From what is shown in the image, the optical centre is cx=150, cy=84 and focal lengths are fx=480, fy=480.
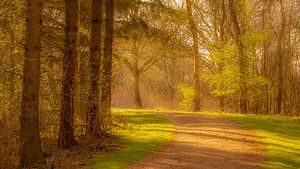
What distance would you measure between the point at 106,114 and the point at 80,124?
891 mm

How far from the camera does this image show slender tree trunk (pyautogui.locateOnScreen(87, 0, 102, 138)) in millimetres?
14633

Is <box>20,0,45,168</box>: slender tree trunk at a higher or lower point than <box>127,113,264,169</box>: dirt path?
higher

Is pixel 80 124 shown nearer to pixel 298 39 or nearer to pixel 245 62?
pixel 245 62

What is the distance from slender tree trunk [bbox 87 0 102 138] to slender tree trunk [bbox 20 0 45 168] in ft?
10.2

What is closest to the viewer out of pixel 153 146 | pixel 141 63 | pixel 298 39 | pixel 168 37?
pixel 153 146

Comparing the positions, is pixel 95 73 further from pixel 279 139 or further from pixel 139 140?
pixel 279 139

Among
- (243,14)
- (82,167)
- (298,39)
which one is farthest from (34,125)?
(298,39)

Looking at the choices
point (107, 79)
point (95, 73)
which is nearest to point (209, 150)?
point (95, 73)

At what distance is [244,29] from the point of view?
31.4 metres

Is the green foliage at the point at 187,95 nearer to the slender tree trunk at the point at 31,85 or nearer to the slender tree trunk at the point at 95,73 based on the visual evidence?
the slender tree trunk at the point at 95,73

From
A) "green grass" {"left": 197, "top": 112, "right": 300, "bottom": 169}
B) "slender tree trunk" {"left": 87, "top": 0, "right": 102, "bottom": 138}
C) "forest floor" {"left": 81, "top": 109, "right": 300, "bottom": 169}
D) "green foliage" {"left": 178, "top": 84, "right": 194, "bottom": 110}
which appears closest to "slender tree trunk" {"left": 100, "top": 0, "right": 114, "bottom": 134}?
"slender tree trunk" {"left": 87, "top": 0, "right": 102, "bottom": 138}

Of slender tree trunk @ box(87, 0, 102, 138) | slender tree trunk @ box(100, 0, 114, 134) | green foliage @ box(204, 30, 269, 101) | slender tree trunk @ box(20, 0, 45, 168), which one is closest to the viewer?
slender tree trunk @ box(20, 0, 45, 168)

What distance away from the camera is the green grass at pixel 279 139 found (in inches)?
493

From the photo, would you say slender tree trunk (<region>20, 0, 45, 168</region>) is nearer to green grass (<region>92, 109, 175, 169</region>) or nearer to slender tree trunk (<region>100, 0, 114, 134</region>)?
green grass (<region>92, 109, 175, 169</region>)
